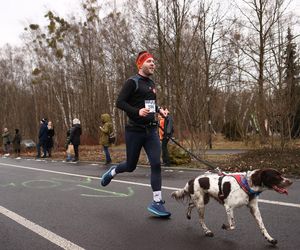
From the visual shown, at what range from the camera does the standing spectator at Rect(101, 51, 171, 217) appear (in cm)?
628

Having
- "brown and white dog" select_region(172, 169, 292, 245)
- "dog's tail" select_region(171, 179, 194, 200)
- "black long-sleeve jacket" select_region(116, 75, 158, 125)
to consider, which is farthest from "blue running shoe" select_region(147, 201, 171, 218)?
"black long-sleeve jacket" select_region(116, 75, 158, 125)

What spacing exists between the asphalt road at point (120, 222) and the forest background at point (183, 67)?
6.57 m

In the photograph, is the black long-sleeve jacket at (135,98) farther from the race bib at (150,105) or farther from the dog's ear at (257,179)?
the dog's ear at (257,179)

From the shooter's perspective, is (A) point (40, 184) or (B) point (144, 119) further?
(A) point (40, 184)

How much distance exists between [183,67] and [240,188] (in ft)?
37.0

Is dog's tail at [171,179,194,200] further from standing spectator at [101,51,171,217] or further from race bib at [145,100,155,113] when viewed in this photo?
race bib at [145,100,155,113]

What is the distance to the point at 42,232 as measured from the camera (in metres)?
5.66

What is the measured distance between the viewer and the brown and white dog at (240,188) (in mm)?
4754

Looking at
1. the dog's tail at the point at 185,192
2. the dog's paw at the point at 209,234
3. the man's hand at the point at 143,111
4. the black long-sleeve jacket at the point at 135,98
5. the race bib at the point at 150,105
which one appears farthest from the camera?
the race bib at the point at 150,105

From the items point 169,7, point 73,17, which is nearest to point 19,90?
point 73,17

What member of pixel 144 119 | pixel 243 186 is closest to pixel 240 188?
pixel 243 186

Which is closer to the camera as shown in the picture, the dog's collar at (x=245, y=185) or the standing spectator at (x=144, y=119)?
the dog's collar at (x=245, y=185)

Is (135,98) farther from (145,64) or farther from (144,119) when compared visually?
(145,64)

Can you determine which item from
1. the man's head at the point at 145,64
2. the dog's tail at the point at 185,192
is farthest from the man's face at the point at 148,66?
the dog's tail at the point at 185,192
